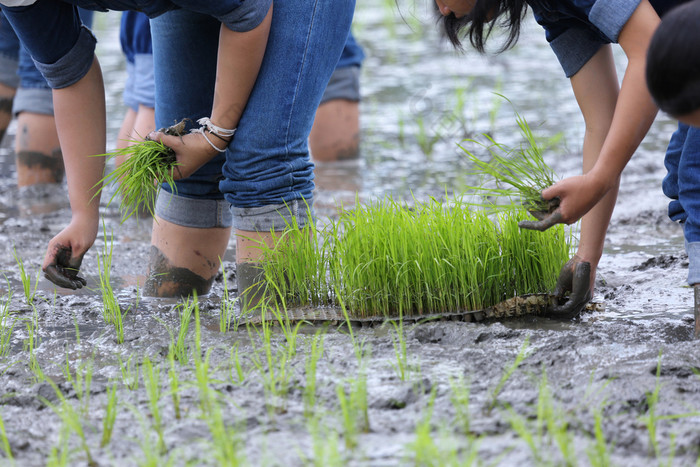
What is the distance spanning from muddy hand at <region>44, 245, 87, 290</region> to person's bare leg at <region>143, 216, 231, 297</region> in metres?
0.28

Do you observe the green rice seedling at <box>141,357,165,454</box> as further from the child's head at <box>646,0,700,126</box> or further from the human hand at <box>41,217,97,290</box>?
the child's head at <box>646,0,700,126</box>

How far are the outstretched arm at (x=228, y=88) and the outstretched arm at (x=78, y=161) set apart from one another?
284 millimetres

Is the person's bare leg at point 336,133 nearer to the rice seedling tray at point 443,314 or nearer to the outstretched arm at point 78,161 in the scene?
the outstretched arm at point 78,161

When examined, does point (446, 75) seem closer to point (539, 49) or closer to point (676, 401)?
point (539, 49)

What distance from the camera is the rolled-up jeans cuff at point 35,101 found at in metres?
4.18

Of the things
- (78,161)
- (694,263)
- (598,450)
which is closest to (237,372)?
(598,450)

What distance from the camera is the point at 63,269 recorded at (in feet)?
8.27

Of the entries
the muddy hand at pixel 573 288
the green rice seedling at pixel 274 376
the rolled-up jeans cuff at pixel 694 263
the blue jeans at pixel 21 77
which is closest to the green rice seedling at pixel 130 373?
the green rice seedling at pixel 274 376

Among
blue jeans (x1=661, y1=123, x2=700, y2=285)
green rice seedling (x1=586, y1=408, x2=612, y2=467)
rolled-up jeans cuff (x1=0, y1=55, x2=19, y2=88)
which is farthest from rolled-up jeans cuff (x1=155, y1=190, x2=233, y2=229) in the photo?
rolled-up jeans cuff (x1=0, y1=55, x2=19, y2=88)

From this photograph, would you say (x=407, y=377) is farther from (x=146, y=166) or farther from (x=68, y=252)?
(x=68, y=252)

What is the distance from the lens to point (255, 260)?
2.46m

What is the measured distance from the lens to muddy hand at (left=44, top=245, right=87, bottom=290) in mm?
2473

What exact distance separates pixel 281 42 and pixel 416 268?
0.74m

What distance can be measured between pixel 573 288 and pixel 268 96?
1.05 metres
